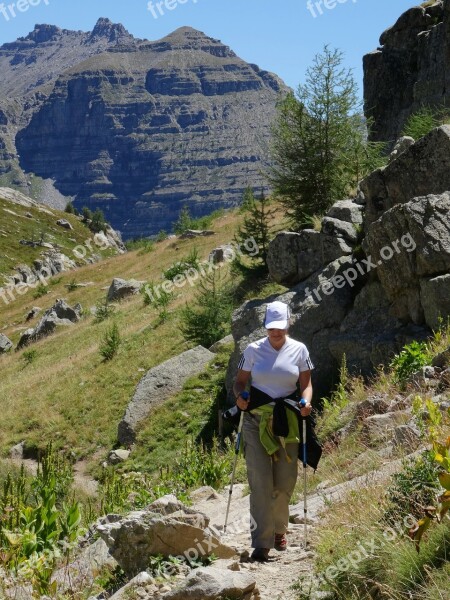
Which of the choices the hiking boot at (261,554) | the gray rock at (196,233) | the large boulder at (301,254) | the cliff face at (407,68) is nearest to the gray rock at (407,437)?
the hiking boot at (261,554)

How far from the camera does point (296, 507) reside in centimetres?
876

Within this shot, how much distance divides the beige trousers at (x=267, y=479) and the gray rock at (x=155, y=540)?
513mm

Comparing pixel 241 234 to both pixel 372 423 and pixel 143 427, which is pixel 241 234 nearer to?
pixel 143 427

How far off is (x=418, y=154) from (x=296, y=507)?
9.75 meters

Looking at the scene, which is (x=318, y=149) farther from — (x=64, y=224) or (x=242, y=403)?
(x=64, y=224)

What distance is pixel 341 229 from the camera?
59.2 ft

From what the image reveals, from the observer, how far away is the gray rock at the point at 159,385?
65.1 feet

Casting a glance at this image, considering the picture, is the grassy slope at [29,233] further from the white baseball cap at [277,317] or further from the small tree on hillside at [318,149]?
the white baseball cap at [277,317]

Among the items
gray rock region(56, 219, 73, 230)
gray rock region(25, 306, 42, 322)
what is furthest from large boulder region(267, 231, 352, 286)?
gray rock region(56, 219, 73, 230)

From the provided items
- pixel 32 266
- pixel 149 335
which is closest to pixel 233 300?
pixel 149 335

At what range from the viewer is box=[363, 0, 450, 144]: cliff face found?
31938mm

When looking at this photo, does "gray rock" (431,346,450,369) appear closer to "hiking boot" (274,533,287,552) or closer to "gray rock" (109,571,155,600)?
"hiking boot" (274,533,287,552)

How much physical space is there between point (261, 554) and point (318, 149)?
58.1 feet

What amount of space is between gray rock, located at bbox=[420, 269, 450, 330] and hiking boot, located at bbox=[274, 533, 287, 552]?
698 cm
